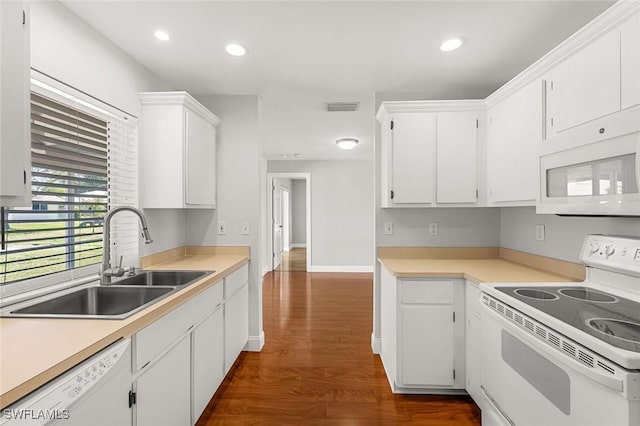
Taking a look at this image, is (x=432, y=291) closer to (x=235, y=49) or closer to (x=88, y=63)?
(x=235, y=49)

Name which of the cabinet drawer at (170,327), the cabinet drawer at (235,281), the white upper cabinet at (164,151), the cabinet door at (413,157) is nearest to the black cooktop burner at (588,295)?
the cabinet door at (413,157)

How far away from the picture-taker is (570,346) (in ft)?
3.71

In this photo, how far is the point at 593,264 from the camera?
5.57 ft

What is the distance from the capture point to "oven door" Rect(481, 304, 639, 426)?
0.99 meters

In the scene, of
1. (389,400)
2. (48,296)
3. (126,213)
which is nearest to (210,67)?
(126,213)

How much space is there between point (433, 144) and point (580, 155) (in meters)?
1.17

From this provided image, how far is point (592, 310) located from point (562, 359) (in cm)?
36

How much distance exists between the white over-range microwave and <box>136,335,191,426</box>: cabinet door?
2088mm

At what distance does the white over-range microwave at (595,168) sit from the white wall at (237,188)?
2.27 metres

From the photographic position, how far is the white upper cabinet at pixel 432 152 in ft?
8.30

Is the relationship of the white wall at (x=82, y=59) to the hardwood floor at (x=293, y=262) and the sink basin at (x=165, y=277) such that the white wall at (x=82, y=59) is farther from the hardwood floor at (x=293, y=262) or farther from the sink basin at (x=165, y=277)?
the hardwood floor at (x=293, y=262)

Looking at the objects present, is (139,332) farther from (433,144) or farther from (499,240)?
(499,240)

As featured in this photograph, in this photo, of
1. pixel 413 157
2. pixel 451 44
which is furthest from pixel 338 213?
pixel 451 44

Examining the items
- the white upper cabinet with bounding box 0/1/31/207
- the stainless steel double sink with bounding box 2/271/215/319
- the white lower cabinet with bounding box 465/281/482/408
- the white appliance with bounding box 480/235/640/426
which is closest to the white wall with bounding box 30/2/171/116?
the white upper cabinet with bounding box 0/1/31/207
